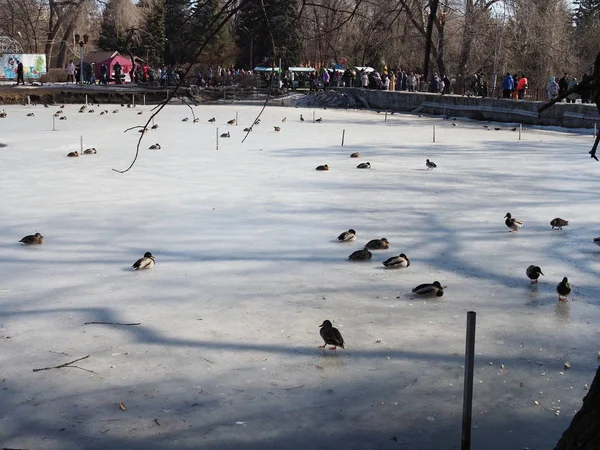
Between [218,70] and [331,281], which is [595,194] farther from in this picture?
[218,70]

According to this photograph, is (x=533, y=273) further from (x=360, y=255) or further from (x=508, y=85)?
(x=508, y=85)

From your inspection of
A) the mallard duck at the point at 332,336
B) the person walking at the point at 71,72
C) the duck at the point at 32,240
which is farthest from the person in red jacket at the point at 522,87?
the mallard duck at the point at 332,336

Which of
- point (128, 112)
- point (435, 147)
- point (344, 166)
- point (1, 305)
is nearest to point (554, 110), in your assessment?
point (435, 147)

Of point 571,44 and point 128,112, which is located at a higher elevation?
point 571,44

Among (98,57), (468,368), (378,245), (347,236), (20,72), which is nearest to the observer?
(468,368)

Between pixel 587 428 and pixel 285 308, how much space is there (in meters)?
4.26

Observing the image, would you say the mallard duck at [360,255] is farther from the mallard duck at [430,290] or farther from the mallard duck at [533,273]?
the mallard duck at [533,273]

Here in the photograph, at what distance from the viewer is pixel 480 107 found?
105 ft

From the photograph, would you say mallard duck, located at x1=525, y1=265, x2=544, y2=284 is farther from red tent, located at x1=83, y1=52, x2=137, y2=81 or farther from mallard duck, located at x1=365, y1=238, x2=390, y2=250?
red tent, located at x1=83, y1=52, x2=137, y2=81

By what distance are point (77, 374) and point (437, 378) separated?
2481 mm

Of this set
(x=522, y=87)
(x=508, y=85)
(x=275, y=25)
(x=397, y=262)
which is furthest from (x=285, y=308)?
(x=522, y=87)

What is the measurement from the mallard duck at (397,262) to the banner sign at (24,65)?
43010 millimetres

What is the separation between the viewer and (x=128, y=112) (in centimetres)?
3262

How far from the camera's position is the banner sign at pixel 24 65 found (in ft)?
154
